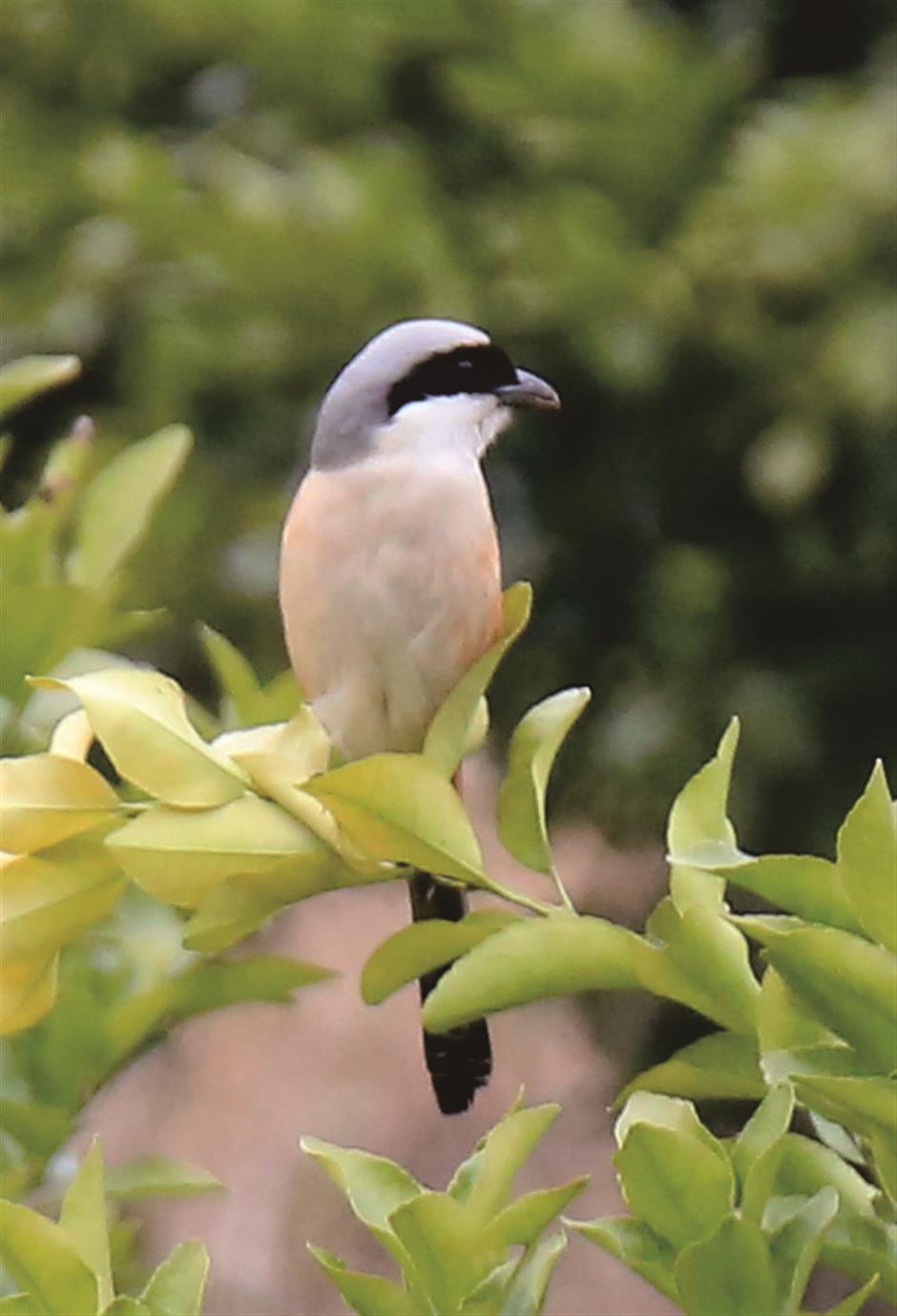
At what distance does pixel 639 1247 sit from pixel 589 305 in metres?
1.06

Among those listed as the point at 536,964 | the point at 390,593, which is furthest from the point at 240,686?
the point at 536,964

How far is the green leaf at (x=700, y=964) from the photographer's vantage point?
779mm

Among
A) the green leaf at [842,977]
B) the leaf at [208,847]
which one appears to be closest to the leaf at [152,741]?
the leaf at [208,847]

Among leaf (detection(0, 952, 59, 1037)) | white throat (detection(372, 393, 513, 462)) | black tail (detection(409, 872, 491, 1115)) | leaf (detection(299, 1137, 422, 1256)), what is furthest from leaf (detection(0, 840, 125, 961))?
white throat (detection(372, 393, 513, 462))

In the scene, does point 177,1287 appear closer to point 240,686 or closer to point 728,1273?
point 728,1273

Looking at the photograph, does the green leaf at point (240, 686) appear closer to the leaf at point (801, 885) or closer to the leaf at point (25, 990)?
the leaf at point (25, 990)

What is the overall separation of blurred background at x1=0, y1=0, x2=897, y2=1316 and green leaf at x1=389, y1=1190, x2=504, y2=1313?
939 millimetres

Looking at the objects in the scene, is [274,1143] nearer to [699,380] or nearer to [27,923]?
[699,380]

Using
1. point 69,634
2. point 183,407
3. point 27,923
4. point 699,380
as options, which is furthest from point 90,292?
point 27,923

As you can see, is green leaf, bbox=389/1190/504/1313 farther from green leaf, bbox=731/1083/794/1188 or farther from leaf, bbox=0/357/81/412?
leaf, bbox=0/357/81/412

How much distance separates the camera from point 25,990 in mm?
857

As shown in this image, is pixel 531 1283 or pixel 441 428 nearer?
pixel 531 1283

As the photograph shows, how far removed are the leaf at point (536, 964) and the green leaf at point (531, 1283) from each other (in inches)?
3.3

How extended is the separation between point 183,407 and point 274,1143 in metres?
2.47
